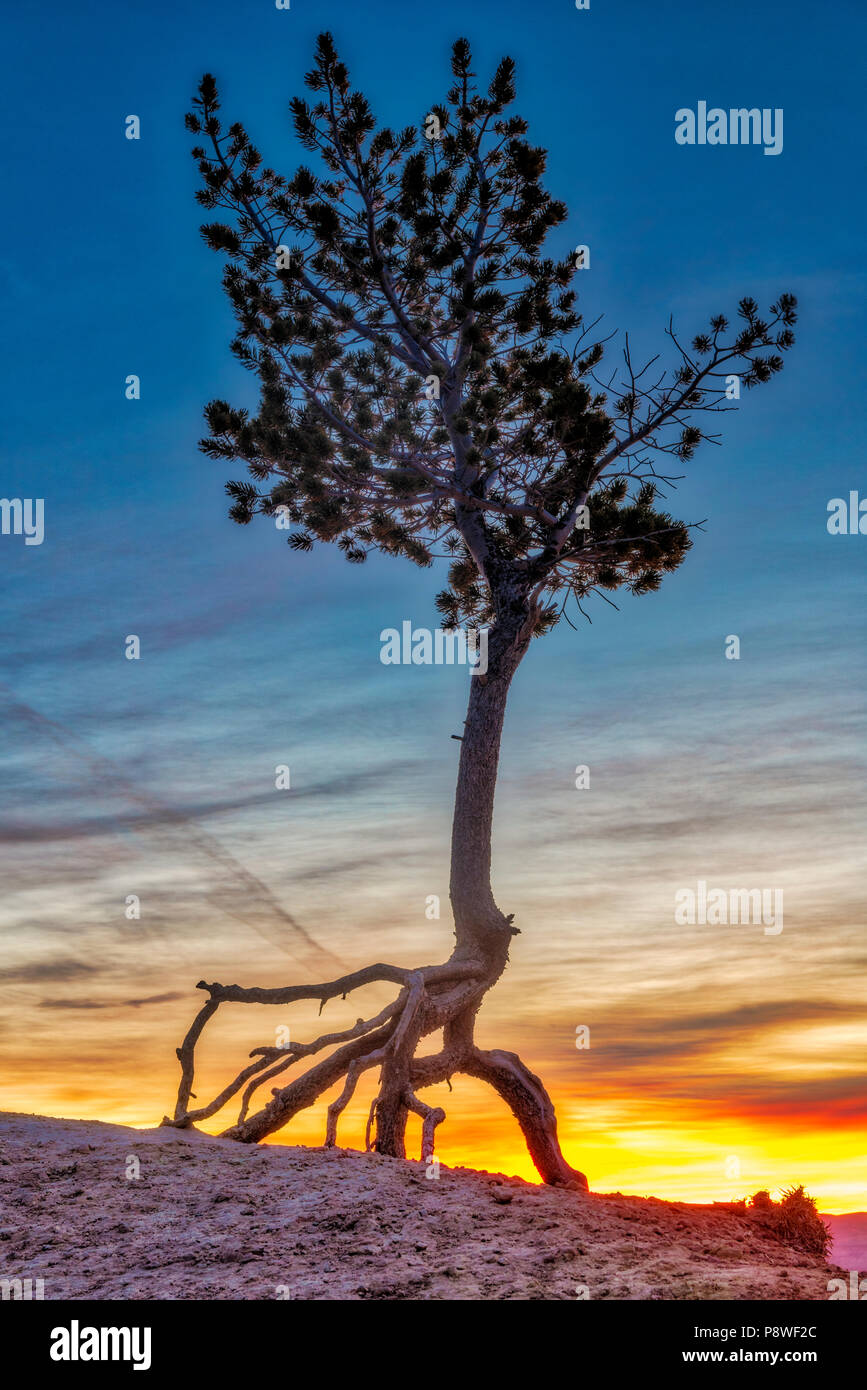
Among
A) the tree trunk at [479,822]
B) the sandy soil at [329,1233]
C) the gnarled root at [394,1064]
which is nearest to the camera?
the sandy soil at [329,1233]

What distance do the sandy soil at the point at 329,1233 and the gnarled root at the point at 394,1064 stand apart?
1.12 metres

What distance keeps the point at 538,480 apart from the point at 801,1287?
9278 mm

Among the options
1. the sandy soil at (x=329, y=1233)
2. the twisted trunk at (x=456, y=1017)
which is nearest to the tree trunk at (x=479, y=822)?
the twisted trunk at (x=456, y=1017)

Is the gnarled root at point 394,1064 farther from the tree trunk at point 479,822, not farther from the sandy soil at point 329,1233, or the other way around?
the sandy soil at point 329,1233

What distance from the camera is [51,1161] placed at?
9.36 m

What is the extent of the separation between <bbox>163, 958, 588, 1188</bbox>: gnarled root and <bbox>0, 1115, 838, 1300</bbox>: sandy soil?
44.3 inches

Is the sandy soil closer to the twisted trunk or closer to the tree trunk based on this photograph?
the twisted trunk

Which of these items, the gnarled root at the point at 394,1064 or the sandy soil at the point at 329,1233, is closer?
the sandy soil at the point at 329,1233

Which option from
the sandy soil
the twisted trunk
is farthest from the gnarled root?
the sandy soil

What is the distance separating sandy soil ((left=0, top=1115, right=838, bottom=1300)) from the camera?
6.62 meters

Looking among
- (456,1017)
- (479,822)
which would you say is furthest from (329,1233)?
(479,822)

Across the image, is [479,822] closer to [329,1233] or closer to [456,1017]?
[456,1017]

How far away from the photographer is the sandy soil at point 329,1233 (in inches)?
261
